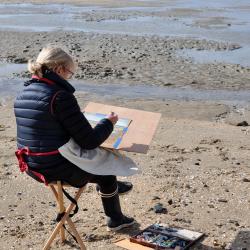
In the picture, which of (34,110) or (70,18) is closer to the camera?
(34,110)

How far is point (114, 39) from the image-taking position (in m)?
17.8

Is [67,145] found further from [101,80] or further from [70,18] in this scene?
[70,18]

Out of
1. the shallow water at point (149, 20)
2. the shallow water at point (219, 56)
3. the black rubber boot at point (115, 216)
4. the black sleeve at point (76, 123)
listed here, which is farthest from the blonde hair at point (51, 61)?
the shallow water at point (149, 20)

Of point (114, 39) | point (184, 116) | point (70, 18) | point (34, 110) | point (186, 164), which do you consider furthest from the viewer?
point (70, 18)

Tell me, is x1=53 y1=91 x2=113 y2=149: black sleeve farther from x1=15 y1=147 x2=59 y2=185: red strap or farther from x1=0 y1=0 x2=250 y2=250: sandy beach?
x1=0 y1=0 x2=250 y2=250: sandy beach

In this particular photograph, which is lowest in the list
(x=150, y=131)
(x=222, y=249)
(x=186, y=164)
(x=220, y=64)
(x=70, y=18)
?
(x=70, y=18)

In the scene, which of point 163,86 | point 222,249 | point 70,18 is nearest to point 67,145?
point 222,249

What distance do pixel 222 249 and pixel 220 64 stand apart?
32.5ft

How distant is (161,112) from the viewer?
10.6 metres

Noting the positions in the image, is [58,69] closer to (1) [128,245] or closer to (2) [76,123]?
(2) [76,123]

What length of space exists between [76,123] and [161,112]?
245 inches

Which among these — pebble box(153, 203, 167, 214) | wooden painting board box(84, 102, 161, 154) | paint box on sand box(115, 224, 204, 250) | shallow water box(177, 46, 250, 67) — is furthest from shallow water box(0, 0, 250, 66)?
paint box on sand box(115, 224, 204, 250)

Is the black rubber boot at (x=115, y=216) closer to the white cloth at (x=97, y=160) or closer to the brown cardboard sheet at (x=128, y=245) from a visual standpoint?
the brown cardboard sheet at (x=128, y=245)

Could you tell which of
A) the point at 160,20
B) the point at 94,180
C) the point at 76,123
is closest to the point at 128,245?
the point at 94,180
